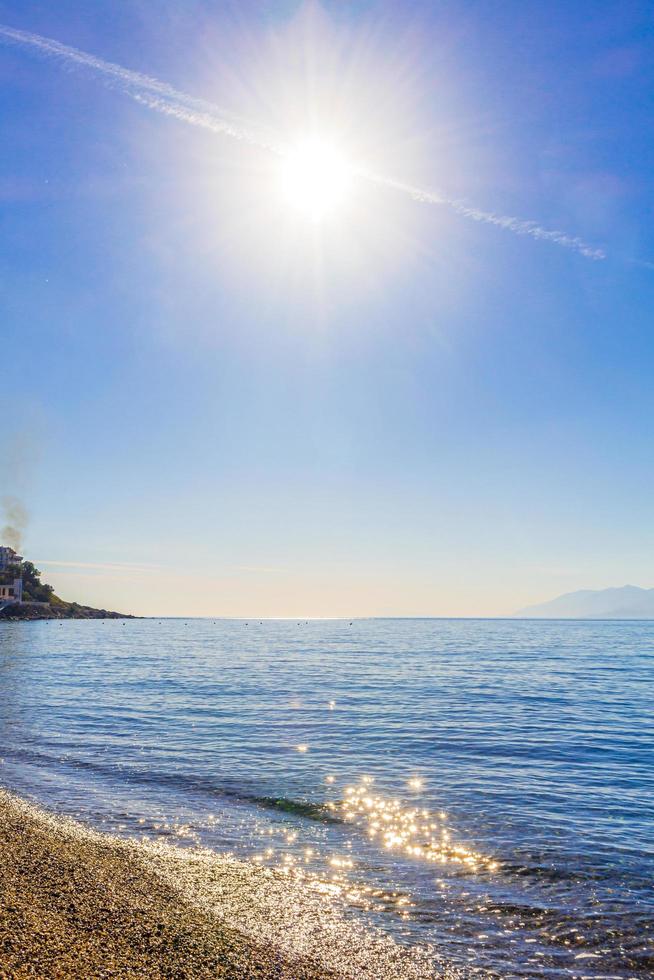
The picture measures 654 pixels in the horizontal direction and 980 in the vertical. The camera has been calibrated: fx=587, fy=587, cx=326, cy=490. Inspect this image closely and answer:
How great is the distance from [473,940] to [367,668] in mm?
46747

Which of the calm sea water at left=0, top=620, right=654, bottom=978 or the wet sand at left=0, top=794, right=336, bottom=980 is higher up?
the wet sand at left=0, top=794, right=336, bottom=980

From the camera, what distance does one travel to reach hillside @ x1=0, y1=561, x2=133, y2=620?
16188 cm

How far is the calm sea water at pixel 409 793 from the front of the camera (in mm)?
10289

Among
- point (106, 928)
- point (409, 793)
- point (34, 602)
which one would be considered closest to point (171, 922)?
point (106, 928)

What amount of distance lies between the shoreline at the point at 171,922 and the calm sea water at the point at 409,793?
81cm

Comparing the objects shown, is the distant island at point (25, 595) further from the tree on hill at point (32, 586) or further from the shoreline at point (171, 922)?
the shoreline at point (171, 922)

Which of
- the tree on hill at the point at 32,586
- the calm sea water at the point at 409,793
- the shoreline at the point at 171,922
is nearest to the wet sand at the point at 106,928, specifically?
the shoreline at the point at 171,922

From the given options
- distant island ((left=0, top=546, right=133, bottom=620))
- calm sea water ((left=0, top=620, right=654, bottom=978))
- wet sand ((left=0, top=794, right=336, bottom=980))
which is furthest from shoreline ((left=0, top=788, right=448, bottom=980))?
distant island ((left=0, top=546, right=133, bottom=620))

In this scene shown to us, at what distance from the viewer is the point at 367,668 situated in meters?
55.2

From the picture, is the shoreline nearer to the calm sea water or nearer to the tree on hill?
the calm sea water

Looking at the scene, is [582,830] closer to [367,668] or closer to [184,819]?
[184,819]

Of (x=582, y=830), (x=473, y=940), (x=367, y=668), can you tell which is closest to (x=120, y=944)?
(x=473, y=940)

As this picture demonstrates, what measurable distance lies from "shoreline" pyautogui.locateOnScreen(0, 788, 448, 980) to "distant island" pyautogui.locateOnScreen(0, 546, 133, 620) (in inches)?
6549

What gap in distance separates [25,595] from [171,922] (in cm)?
19488
